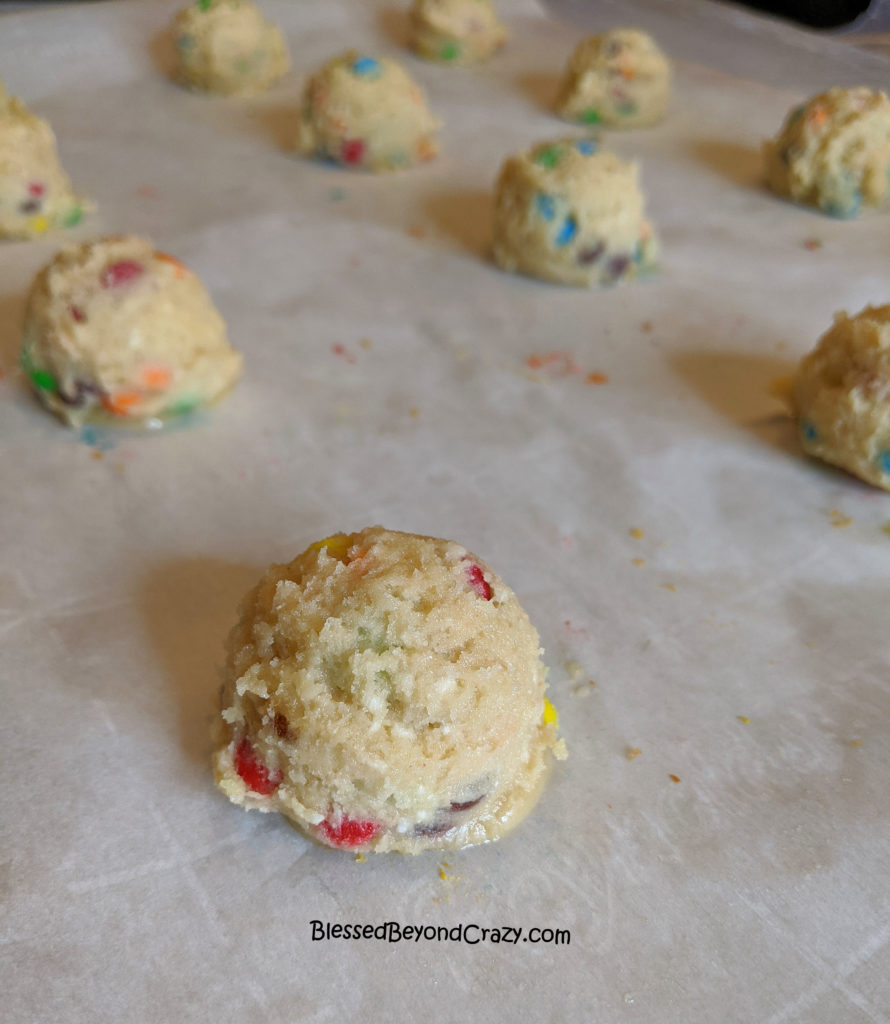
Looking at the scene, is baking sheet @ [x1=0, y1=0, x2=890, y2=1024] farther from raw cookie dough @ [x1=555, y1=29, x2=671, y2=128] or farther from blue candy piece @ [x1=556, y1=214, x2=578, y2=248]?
raw cookie dough @ [x1=555, y1=29, x2=671, y2=128]

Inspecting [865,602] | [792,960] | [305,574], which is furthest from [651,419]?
[792,960]

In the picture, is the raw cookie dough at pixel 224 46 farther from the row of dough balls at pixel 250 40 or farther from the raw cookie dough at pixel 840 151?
the raw cookie dough at pixel 840 151

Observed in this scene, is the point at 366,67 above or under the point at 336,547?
above

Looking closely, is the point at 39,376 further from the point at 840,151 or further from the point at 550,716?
the point at 840,151

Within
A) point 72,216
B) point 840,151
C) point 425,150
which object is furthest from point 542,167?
point 72,216

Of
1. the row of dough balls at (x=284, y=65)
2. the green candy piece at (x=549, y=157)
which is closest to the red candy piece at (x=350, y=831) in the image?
the green candy piece at (x=549, y=157)

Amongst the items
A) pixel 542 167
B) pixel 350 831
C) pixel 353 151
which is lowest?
pixel 350 831
